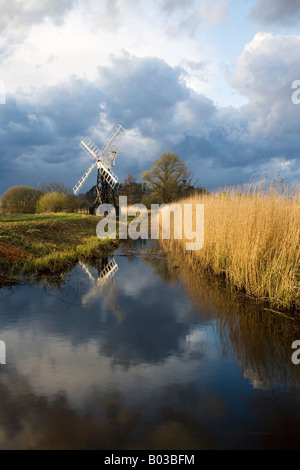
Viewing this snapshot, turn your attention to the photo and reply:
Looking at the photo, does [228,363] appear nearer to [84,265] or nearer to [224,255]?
[224,255]

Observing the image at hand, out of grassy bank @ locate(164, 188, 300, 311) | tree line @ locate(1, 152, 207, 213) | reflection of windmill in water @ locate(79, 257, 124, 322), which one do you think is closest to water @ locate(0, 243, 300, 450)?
reflection of windmill in water @ locate(79, 257, 124, 322)

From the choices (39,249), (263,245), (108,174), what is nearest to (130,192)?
(108,174)

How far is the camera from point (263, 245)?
550cm

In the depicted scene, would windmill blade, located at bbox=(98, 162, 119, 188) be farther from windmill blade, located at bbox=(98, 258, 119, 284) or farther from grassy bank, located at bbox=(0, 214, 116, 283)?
windmill blade, located at bbox=(98, 258, 119, 284)

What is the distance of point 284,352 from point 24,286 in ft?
16.6

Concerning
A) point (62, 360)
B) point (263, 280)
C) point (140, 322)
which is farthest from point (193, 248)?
point (62, 360)

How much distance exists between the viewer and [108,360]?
142 inches

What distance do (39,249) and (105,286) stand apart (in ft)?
10.9

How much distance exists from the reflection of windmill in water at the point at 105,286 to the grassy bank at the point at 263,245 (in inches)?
92.3

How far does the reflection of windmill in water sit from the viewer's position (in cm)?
554

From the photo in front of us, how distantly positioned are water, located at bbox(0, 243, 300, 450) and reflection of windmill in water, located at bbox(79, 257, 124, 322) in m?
0.05

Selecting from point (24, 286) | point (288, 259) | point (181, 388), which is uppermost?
point (288, 259)

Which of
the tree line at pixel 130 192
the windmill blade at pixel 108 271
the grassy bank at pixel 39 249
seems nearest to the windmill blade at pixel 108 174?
the tree line at pixel 130 192

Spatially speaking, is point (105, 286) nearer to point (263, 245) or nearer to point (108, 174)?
point (263, 245)
